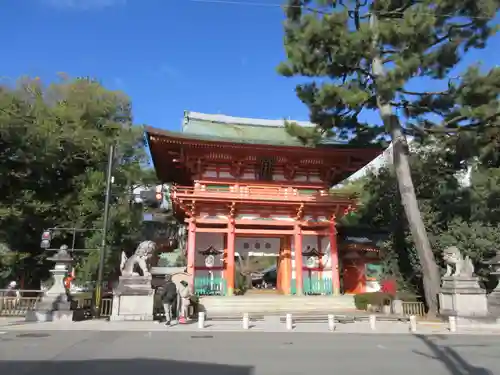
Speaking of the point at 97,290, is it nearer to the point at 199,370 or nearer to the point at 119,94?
the point at 199,370

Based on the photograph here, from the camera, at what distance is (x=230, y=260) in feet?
69.4

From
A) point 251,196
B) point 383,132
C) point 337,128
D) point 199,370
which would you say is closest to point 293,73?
point 337,128

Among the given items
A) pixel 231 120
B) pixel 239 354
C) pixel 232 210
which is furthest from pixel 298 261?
pixel 239 354

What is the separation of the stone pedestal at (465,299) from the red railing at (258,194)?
842 cm

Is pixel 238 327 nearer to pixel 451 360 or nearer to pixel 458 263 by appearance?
pixel 451 360

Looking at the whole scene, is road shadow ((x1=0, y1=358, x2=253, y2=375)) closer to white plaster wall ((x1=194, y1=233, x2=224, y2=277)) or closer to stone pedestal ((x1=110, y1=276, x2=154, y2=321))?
stone pedestal ((x1=110, y1=276, x2=154, y2=321))

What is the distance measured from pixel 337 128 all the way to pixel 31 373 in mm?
15691

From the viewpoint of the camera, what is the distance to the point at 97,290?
14852mm

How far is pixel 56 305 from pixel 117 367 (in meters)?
8.40

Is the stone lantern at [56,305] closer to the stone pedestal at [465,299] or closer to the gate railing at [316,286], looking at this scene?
the gate railing at [316,286]

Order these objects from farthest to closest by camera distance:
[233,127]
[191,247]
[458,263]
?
1. [233,127]
2. [191,247]
3. [458,263]

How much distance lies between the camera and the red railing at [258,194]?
70.2ft

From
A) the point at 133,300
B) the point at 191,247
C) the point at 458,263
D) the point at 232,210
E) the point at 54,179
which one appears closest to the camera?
the point at 133,300

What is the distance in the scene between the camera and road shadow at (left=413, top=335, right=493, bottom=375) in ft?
21.9
